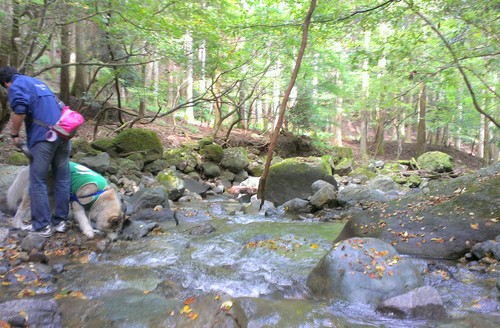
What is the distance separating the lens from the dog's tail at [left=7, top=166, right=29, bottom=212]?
426 centimetres

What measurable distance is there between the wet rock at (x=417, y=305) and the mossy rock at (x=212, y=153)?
10895mm

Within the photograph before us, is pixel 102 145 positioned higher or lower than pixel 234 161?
higher

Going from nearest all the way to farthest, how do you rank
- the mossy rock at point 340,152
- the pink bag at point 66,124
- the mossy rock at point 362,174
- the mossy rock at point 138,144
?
1. the pink bag at point 66,124
2. the mossy rock at point 138,144
3. the mossy rock at point 362,174
4. the mossy rock at point 340,152

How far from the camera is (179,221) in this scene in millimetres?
6426

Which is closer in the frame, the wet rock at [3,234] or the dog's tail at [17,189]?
the wet rock at [3,234]

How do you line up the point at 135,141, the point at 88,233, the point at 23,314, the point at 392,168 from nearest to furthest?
1. the point at 23,314
2. the point at 88,233
3. the point at 135,141
4. the point at 392,168

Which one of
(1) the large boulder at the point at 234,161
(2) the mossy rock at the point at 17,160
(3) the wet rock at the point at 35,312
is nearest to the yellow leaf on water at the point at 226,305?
(3) the wet rock at the point at 35,312

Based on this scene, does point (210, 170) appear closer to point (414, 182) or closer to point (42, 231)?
point (414, 182)

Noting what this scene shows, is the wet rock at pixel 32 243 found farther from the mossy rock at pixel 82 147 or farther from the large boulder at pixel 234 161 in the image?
the large boulder at pixel 234 161

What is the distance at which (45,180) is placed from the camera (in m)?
3.91

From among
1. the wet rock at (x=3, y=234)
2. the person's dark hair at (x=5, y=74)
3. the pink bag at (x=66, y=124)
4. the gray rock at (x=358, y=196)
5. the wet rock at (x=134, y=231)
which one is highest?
the person's dark hair at (x=5, y=74)

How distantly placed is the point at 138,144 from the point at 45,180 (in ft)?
25.1

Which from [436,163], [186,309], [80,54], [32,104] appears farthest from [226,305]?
[436,163]

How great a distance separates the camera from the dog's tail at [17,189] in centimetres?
426
